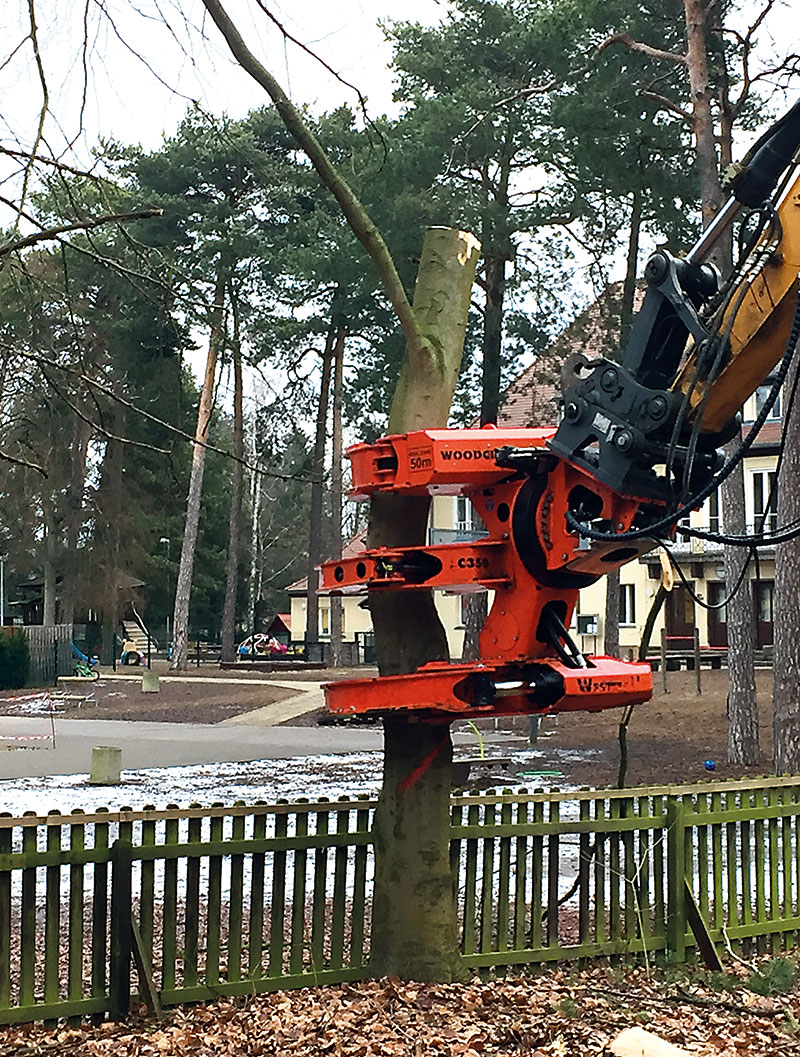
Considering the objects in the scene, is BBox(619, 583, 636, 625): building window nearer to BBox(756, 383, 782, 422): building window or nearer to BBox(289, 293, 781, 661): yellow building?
BBox(289, 293, 781, 661): yellow building

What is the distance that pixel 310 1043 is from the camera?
5.70 meters

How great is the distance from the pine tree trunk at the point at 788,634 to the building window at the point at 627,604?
1399 inches

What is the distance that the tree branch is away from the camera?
20.9 ft

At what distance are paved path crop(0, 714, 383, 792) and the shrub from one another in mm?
9901

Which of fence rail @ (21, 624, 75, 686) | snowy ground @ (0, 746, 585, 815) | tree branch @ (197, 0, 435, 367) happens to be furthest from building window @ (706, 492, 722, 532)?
tree branch @ (197, 0, 435, 367)

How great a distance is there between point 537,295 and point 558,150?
4442mm

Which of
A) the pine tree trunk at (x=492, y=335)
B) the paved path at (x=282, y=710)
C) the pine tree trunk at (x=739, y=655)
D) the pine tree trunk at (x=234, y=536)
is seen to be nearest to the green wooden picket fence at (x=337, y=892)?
the pine tree trunk at (x=739, y=655)

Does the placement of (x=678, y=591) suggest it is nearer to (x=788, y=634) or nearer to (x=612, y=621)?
(x=612, y=621)

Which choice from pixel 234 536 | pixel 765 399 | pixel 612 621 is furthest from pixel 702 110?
pixel 234 536

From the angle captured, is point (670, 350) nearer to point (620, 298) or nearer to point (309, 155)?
point (309, 155)

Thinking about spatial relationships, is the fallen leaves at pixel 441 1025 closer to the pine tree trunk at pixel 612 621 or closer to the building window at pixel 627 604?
the pine tree trunk at pixel 612 621

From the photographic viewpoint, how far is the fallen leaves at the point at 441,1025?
5.69 m

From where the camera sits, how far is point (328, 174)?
6508mm

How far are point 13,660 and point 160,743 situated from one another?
691 inches
